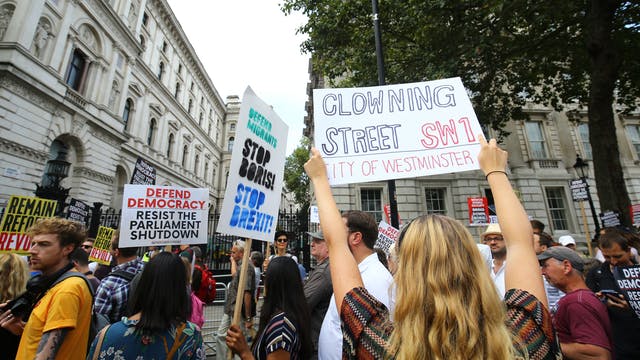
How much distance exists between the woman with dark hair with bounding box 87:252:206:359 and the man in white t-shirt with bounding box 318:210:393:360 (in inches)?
37.0

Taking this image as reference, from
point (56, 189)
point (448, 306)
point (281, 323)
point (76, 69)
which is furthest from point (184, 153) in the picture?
point (448, 306)

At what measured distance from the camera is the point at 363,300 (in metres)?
1.12

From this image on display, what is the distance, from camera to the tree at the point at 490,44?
334 inches

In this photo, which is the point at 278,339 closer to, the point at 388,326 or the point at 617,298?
the point at 388,326

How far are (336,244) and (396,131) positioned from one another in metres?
1.55

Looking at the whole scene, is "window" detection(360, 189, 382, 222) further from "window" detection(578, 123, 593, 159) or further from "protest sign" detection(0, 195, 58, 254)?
"window" detection(578, 123, 593, 159)

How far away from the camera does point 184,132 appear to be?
36.5 meters

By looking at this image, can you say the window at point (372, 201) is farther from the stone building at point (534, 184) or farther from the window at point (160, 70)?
the window at point (160, 70)

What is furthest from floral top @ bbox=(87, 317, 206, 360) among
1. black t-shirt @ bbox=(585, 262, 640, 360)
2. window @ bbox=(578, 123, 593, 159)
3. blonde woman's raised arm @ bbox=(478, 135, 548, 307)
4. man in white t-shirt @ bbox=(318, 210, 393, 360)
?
window @ bbox=(578, 123, 593, 159)

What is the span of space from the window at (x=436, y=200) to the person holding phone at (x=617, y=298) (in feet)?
43.1

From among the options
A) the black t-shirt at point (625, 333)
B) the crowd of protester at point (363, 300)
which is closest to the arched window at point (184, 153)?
the crowd of protester at point (363, 300)

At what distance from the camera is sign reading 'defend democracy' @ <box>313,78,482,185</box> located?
245 cm

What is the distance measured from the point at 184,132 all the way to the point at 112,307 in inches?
1461

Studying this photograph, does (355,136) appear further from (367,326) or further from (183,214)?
(183,214)
